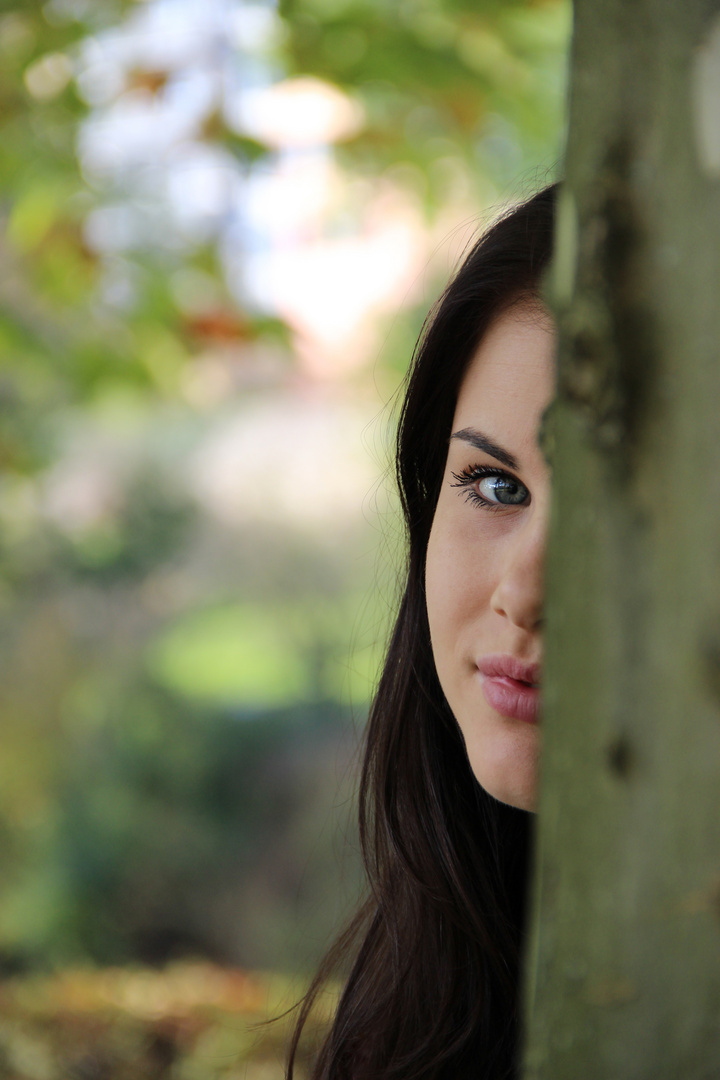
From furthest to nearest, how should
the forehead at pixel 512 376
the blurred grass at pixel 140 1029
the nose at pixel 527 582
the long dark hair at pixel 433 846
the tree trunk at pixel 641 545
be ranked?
the blurred grass at pixel 140 1029 → the long dark hair at pixel 433 846 → the forehead at pixel 512 376 → the nose at pixel 527 582 → the tree trunk at pixel 641 545

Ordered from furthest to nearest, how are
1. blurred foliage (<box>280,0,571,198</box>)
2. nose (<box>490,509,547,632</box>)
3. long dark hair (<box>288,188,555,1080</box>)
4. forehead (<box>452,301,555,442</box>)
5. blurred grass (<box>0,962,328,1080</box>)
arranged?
1. blurred grass (<box>0,962,328,1080</box>)
2. blurred foliage (<box>280,0,571,198</box>)
3. long dark hair (<box>288,188,555,1080</box>)
4. forehead (<box>452,301,555,442</box>)
5. nose (<box>490,509,547,632</box>)

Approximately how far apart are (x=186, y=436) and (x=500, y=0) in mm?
4306

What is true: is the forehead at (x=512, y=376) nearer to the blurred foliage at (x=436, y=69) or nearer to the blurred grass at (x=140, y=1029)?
the blurred foliage at (x=436, y=69)

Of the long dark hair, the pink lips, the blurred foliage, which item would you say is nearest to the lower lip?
the pink lips

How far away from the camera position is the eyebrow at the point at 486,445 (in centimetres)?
100

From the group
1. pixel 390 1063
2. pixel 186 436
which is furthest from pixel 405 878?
pixel 186 436

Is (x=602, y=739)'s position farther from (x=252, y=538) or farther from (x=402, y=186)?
(x=252, y=538)

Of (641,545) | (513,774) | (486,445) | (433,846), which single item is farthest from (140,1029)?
(641,545)

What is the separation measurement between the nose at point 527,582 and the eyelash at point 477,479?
0.11 metres

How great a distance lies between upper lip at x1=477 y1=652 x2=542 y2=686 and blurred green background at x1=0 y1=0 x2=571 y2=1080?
2.08 feet

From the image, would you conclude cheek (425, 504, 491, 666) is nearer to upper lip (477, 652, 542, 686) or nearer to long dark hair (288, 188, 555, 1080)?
upper lip (477, 652, 542, 686)

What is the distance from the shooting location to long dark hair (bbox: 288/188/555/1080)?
3.98 feet

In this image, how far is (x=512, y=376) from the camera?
1.05 meters

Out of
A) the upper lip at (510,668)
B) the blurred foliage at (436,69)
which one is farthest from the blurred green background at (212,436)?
the upper lip at (510,668)
